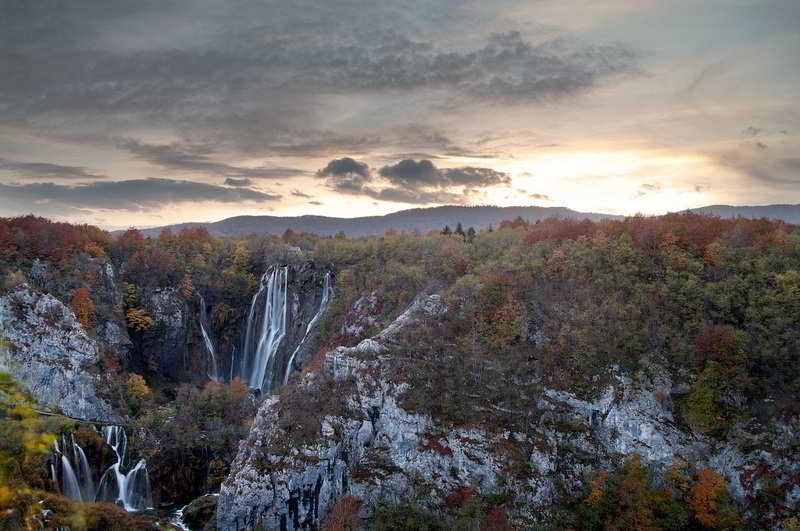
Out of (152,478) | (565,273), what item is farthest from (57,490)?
(565,273)

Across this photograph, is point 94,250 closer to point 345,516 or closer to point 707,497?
point 345,516

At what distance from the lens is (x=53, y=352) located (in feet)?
175

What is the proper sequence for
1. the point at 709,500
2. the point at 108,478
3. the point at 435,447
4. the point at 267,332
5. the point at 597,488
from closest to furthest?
the point at 709,500 < the point at 597,488 < the point at 435,447 < the point at 108,478 < the point at 267,332

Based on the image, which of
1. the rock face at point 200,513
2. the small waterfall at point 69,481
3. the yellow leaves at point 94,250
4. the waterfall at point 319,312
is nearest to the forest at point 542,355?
the yellow leaves at point 94,250

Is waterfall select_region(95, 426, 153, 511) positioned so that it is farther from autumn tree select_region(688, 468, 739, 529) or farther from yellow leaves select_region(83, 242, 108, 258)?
autumn tree select_region(688, 468, 739, 529)

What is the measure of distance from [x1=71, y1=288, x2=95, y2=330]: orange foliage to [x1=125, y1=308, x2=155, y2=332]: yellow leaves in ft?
21.0

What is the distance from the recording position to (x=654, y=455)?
1436 inches

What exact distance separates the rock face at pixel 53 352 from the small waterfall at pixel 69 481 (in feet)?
37.2

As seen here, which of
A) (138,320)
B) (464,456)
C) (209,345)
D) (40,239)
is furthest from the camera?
(209,345)

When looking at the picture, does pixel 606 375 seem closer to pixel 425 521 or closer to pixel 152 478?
pixel 425 521

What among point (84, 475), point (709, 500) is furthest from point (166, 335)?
point (709, 500)

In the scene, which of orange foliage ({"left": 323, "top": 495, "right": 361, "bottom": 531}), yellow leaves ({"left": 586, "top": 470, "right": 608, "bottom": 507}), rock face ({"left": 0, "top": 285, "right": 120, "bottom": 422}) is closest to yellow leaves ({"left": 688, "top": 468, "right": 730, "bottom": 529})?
yellow leaves ({"left": 586, "top": 470, "right": 608, "bottom": 507})

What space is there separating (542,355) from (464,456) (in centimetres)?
1075

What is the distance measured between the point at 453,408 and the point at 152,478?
85.6 feet
